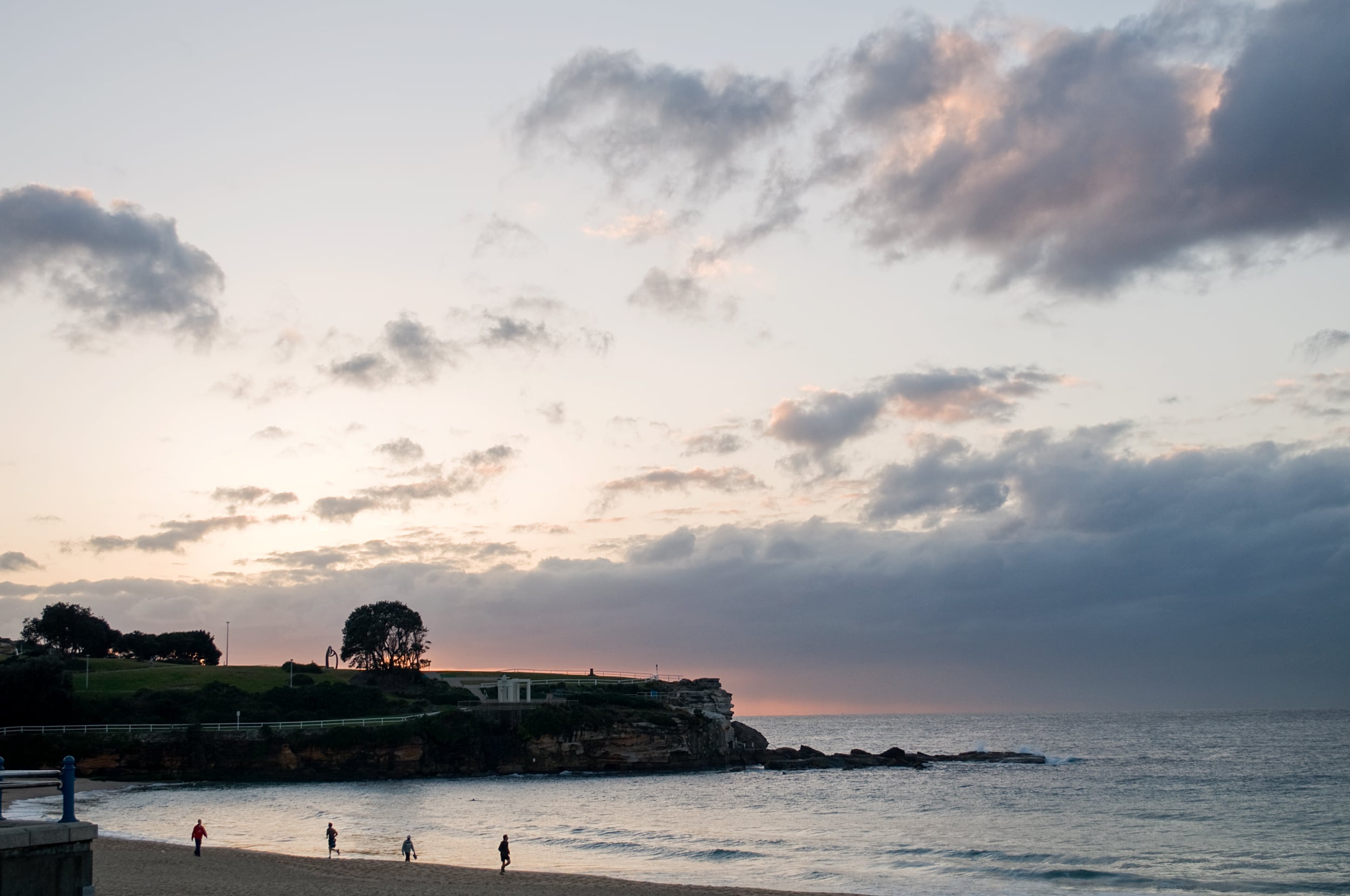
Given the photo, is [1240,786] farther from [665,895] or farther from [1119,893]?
[665,895]

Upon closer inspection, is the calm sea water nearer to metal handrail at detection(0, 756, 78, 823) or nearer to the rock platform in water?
the rock platform in water

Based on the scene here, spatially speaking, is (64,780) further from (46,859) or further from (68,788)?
(46,859)

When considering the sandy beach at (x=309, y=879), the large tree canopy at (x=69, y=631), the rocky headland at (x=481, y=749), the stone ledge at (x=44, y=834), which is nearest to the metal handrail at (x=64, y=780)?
the stone ledge at (x=44, y=834)

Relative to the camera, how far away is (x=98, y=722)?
260 feet

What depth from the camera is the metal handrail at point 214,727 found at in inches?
2864

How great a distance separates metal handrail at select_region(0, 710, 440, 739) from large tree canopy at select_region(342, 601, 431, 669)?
27721mm

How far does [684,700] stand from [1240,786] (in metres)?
56.7

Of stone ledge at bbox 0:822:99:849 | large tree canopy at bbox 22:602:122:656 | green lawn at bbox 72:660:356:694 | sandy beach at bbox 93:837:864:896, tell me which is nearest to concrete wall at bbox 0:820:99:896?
stone ledge at bbox 0:822:99:849

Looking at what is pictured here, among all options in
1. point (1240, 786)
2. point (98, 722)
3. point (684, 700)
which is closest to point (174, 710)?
point (98, 722)

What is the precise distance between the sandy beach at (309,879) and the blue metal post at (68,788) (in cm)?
1813

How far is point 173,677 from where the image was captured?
99.4 meters

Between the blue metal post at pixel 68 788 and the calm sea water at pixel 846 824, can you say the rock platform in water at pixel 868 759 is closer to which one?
the calm sea water at pixel 846 824

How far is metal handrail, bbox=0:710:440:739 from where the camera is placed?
72750 millimetres

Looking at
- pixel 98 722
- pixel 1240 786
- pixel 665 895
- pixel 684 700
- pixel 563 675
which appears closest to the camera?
pixel 665 895
